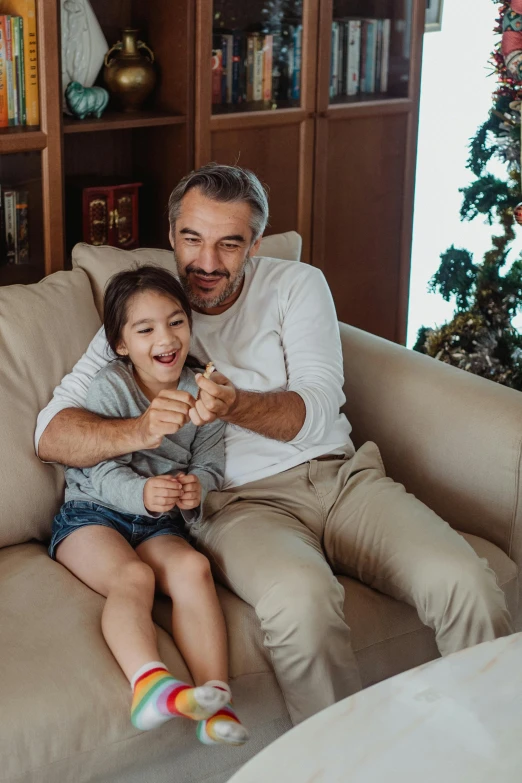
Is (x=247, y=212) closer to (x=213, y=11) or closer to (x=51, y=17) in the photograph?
(x=51, y=17)

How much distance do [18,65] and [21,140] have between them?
171 mm

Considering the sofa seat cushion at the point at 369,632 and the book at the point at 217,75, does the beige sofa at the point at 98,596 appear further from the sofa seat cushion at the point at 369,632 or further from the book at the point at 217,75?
the book at the point at 217,75

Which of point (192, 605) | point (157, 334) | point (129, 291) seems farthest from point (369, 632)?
point (129, 291)

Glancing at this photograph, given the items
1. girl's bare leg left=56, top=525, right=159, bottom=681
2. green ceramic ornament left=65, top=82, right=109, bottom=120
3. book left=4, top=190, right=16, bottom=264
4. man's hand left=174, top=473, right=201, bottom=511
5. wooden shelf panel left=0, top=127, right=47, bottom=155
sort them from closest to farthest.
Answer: girl's bare leg left=56, top=525, right=159, bottom=681
man's hand left=174, top=473, right=201, bottom=511
wooden shelf panel left=0, top=127, right=47, bottom=155
book left=4, top=190, right=16, bottom=264
green ceramic ornament left=65, top=82, right=109, bottom=120

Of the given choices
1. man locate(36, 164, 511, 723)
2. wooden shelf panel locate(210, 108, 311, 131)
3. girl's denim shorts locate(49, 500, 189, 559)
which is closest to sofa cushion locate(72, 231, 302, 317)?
man locate(36, 164, 511, 723)

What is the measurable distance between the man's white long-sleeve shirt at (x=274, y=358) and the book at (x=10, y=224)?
1.90 feet

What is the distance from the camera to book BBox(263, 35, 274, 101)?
2.74m

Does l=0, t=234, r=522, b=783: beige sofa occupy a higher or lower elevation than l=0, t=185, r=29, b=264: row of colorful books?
lower

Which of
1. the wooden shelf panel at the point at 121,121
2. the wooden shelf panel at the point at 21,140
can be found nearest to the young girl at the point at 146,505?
the wooden shelf panel at the point at 21,140

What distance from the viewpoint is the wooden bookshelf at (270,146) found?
2.35 m

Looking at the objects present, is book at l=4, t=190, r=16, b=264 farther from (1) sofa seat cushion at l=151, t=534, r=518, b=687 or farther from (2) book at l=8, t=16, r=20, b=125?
(1) sofa seat cushion at l=151, t=534, r=518, b=687

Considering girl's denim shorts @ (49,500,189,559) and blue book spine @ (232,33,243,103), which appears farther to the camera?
blue book spine @ (232,33,243,103)

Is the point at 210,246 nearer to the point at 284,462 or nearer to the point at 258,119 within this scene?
the point at 284,462

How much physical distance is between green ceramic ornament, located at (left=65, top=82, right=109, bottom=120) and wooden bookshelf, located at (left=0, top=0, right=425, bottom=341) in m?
0.04
